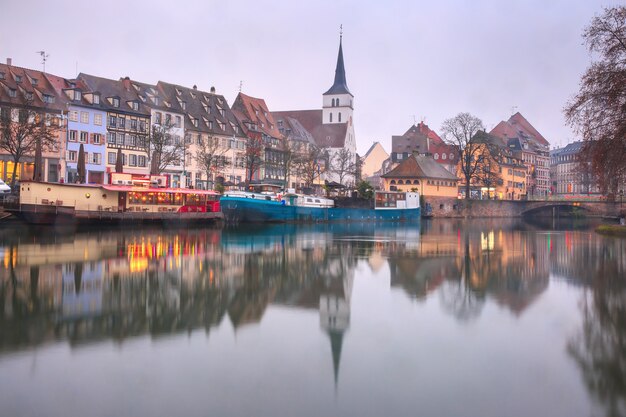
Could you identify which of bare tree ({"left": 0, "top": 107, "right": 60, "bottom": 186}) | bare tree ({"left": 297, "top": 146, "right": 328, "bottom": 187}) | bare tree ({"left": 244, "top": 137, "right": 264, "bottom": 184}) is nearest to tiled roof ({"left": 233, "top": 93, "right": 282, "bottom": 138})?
bare tree ({"left": 297, "top": 146, "right": 328, "bottom": 187})

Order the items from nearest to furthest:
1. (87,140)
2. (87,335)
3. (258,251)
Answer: (87,335) → (258,251) → (87,140)

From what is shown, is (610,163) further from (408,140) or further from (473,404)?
(408,140)

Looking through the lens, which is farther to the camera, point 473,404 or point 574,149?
point 574,149

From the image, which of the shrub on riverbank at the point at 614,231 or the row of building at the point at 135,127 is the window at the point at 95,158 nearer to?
the row of building at the point at 135,127

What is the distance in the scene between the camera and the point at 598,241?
134 ft

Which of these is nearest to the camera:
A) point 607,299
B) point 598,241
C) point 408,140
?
point 607,299

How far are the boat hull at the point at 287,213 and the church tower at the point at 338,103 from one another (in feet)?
174

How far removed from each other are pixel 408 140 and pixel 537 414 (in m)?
118

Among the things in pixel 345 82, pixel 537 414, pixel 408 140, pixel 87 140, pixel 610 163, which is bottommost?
pixel 537 414

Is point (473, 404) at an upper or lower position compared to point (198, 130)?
lower

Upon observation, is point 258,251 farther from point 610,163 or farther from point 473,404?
point 473,404

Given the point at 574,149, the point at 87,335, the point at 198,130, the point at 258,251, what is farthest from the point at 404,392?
the point at 574,149

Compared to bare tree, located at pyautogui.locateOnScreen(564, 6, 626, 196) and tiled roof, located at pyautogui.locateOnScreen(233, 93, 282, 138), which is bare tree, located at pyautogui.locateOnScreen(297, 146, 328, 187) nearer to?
tiled roof, located at pyautogui.locateOnScreen(233, 93, 282, 138)

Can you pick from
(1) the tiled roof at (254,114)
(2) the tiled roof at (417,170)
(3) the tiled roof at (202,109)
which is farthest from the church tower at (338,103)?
(3) the tiled roof at (202,109)
